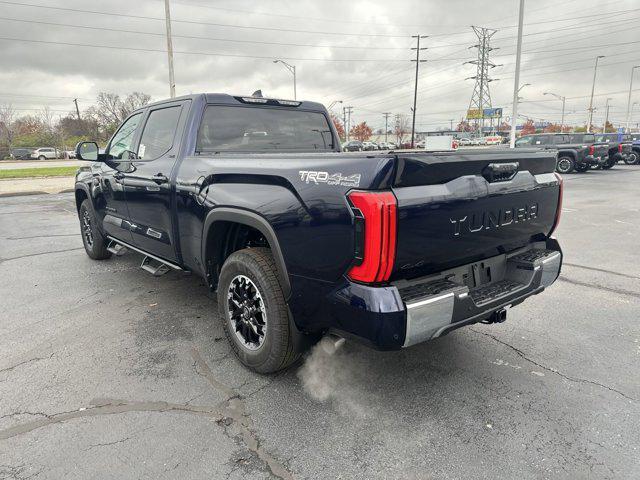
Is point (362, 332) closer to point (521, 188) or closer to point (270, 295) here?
point (270, 295)

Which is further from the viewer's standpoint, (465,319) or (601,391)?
(601,391)

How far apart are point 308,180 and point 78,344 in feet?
8.41

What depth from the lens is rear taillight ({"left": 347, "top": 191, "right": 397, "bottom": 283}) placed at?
2158 mm

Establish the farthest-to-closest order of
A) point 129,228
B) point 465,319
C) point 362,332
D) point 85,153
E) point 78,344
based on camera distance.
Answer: point 85,153
point 129,228
point 78,344
point 465,319
point 362,332

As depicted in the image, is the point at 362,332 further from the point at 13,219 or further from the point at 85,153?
the point at 13,219

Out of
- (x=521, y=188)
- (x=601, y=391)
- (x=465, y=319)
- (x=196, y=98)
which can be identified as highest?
(x=196, y=98)

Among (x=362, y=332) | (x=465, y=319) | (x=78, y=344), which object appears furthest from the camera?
(x=78, y=344)

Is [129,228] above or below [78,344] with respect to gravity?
above

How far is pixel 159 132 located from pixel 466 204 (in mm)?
3027

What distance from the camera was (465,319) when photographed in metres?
2.56

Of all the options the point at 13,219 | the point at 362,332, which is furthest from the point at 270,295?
the point at 13,219

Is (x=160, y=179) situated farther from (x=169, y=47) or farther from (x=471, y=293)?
(x=169, y=47)

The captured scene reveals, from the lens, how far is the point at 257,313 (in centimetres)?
310

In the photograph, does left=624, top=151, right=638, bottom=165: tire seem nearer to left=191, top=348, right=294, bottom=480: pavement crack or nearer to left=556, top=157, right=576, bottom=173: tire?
left=556, top=157, right=576, bottom=173: tire
